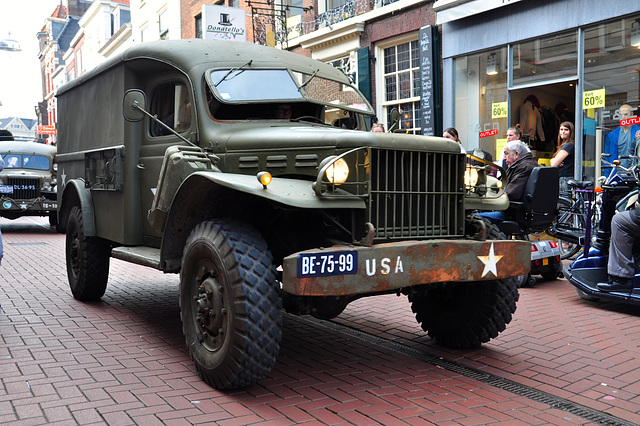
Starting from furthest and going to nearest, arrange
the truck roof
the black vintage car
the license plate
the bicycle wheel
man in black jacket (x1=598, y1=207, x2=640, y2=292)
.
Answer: the black vintage car < the bicycle wheel < man in black jacket (x1=598, y1=207, x2=640, y2=292) < the truck roof < the license plate

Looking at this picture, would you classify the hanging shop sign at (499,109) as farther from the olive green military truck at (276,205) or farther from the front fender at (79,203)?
the front fender at (79,203)

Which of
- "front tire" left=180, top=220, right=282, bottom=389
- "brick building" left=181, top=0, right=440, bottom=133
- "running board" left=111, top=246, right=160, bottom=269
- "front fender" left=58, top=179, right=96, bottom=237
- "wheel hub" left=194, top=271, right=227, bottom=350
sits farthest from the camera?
"brick building" left=181, top=0, right=440, bottom=133

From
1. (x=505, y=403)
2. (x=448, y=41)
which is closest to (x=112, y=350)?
(x=505, y=403)

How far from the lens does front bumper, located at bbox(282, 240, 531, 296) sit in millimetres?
3686

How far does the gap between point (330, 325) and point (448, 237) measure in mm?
1962

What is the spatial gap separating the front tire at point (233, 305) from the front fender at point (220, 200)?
12.0 inches

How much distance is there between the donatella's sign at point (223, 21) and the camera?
53.6ft

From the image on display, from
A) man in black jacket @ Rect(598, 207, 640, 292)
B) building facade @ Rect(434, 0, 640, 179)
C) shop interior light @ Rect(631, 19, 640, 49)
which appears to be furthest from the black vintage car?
man in black jacket @ Rect(598, 207, 640, 292)

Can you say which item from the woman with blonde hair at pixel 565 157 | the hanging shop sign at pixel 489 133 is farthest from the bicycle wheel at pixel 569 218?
the hanging shop sign at pixel 489 133

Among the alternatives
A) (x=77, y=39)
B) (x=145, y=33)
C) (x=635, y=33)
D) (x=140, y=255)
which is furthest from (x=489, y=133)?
(x=77, y=39)

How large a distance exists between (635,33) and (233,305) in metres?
9.39

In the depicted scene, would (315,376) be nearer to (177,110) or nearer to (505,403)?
(505,403)

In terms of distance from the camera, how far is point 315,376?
14.5ft

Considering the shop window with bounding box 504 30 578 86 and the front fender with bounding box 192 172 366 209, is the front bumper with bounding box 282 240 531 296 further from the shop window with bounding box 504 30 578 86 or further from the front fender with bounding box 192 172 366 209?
the shop window with bounding box 504 30 578 86
